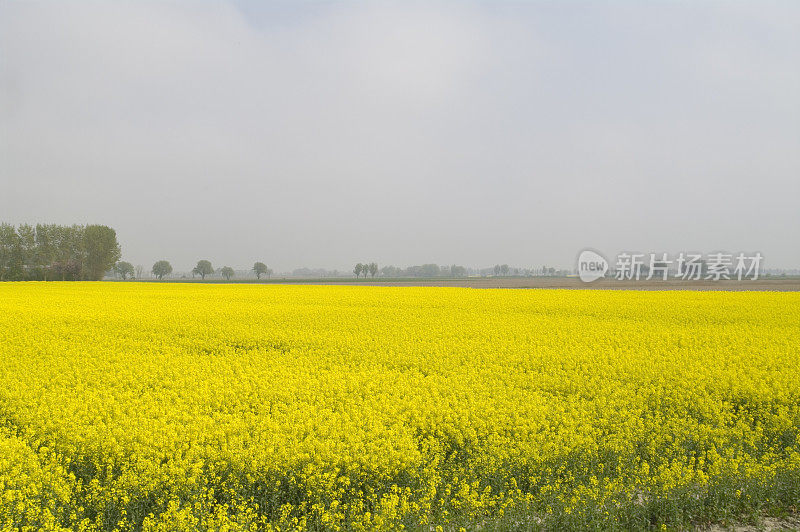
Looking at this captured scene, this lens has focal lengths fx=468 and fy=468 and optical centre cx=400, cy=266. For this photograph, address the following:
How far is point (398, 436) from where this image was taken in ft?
17.8

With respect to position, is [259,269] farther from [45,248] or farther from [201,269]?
[45,248]

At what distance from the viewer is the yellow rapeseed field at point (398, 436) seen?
14.7 ft

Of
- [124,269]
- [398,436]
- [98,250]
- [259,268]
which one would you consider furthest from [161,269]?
[398,436]

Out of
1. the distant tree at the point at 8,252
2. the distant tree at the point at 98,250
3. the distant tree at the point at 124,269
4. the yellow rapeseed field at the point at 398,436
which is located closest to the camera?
the yellow rapeseed field at the point at 398,436

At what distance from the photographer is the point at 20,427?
20.1 ft

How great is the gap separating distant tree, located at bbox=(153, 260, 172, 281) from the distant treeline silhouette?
63.1 meters

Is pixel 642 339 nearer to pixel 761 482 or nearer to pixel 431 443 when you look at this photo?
pixel 761 482

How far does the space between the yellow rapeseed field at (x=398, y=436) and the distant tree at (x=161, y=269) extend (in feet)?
417

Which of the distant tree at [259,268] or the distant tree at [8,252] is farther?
the distant tree at [259,268]

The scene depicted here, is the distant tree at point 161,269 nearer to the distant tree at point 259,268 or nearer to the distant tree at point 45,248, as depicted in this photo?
the distant tree at point 259,268

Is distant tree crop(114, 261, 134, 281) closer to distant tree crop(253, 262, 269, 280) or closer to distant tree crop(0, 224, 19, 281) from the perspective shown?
distant tree crop(253, 262, 269, 280)

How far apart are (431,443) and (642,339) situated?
7816 mm

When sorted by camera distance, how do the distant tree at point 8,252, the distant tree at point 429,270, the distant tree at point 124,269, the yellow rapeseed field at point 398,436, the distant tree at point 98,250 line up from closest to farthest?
the yellow rapeseed field at point 398,436
the distant tree at point 8,252
the distant tree at point 98,250
the distant tree at point 124,269
the distant tree at point 429,270

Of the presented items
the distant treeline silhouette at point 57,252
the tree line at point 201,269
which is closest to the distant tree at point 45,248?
the distant treeline silhouette at point 57,252
